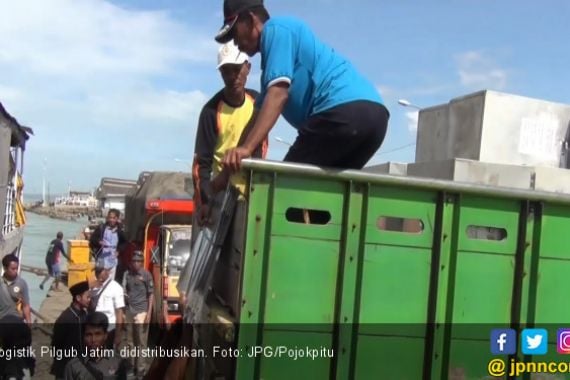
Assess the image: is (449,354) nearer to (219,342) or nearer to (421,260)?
(421,260)

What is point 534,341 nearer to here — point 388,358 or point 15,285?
point 388,358

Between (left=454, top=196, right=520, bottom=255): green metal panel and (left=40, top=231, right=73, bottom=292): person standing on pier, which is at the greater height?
(left=454, top=196, right=520, bottom=255): green metal panel

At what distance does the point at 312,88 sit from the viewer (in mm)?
3578

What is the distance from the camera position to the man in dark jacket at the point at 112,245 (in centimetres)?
1447

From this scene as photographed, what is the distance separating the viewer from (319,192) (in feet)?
10.4

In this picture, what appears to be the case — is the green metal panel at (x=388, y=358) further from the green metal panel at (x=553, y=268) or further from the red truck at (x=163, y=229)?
the red truck at (x=163, y=229)

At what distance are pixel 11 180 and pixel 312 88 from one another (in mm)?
12918

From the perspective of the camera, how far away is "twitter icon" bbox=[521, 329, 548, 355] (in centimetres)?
329

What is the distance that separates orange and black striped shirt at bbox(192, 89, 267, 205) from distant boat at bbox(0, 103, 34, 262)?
25.8ft

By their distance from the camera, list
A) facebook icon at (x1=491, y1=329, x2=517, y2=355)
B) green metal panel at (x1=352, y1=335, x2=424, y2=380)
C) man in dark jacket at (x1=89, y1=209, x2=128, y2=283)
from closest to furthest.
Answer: green metal panel at (x1=352, y1=335, x2=424, y2=380) → facebook icon at (x1=491, y1=329, x2=517, y2=355) → man in dark jacket at (x1=89, y1=209, x2=128, y2=283)

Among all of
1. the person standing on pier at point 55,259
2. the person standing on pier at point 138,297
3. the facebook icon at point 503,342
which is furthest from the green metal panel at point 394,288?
the person standing on pier at point 55,259

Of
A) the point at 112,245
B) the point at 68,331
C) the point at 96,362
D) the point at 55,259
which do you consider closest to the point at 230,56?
the point at 96,362

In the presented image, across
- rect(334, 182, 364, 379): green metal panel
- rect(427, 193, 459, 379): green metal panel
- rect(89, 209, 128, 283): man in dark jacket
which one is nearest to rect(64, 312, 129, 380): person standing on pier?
rect(334, 182, 364, 379): green metal panel

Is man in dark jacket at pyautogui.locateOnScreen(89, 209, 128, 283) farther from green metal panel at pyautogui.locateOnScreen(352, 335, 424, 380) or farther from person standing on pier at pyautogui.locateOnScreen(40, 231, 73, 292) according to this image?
green metal panel at pyautogui.locateOnScreen(352, 335, 424, 380)
